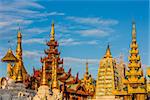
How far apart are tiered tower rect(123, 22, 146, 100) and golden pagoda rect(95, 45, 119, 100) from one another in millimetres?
13564

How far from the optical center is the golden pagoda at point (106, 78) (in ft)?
132

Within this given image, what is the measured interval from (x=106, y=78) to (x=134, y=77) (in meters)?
14.9

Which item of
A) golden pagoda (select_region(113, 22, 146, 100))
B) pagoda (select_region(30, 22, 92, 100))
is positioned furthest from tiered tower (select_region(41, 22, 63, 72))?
golden pagoda (select_region(113, 22, 146, 100))

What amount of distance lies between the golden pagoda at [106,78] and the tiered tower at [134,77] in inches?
534

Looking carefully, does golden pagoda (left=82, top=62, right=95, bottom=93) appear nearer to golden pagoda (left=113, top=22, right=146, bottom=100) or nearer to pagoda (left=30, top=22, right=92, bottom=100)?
pagoda (left=30, top=22, right=92, bottom=100)

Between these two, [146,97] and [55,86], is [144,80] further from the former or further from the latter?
[55,86]

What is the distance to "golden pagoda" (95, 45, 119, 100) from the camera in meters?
40.1

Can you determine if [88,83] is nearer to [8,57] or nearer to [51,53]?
[51,53]

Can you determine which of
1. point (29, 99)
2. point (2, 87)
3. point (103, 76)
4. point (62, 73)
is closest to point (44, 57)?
point (62, 73)

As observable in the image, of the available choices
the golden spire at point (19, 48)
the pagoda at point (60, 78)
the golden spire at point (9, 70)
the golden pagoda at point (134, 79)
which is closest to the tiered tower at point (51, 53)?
the pagoda at point (60, 78)

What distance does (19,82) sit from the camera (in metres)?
30.6

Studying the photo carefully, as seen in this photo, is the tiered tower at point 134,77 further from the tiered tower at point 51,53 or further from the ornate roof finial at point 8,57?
the tiered tower at point 51,53

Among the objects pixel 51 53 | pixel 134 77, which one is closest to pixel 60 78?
pixel 51 53

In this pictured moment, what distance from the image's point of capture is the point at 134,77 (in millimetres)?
25859
